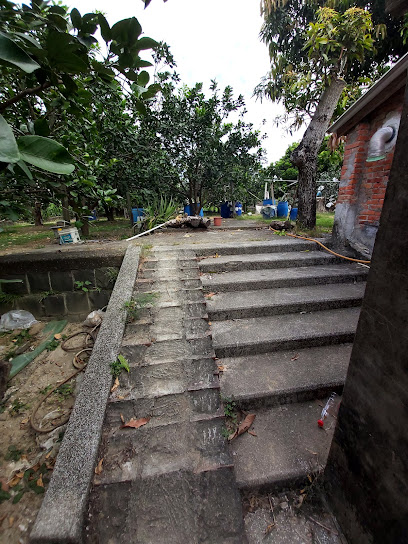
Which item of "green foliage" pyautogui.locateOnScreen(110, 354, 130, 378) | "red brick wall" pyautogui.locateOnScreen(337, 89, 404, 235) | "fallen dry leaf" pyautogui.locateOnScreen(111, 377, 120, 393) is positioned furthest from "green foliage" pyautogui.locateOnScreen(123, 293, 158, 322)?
"red brick wall" pyautogui.locateOnScreen(337, 89, 404, 235)

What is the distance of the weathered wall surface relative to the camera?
915 mm

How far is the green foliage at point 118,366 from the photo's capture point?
1836mm

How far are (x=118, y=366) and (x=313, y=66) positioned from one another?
25.3ft

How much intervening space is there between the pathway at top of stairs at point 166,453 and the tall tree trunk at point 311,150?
5.49m

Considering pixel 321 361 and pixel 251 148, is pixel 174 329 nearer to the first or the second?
pixel 321 361

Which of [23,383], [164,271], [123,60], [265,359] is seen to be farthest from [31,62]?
[23,383]

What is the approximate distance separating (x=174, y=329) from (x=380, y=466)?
1.65m

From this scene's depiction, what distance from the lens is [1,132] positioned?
0.57 m

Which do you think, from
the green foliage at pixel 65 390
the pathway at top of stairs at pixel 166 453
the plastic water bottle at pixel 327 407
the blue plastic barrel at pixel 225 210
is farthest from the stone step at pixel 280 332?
the blue plastic barrel at pixel 225 210

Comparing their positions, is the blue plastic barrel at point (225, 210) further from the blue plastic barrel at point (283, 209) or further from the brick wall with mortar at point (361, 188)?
the brick wall with mortar at point (361, 188)

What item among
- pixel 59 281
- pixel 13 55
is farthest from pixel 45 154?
pixel 59 281

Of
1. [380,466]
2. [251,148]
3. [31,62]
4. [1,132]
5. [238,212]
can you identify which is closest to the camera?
[1,132]

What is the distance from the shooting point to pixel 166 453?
4.77 feet

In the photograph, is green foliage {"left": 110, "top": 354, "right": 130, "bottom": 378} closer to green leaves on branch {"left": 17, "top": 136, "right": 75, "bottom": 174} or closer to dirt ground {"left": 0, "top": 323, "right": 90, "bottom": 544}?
dirt ground {"left": 0, "top": 323, "right": 90, "bottom": 544}
